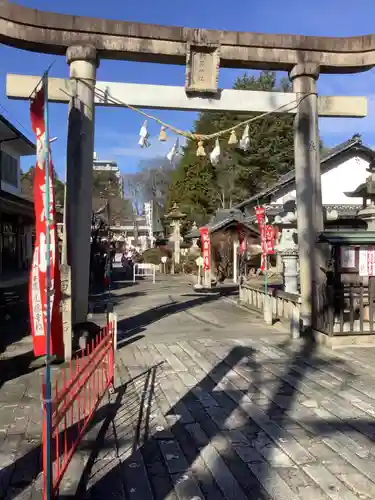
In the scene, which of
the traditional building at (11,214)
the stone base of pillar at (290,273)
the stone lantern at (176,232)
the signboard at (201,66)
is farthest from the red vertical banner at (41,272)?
the stone lantern at (176,232)

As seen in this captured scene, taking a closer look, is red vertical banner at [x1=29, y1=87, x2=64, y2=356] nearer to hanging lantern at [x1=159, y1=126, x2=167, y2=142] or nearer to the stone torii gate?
the stone torii gate

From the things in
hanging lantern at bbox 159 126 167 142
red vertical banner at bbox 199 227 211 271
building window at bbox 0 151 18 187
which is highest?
building window at bbox 0 151 18 187

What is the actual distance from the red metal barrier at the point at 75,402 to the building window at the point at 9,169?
2095 centimetres

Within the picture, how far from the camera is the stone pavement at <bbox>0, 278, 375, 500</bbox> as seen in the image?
4098 millimetres

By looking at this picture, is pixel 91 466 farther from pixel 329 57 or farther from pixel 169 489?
pixel 329 57

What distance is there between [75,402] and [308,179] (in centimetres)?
738

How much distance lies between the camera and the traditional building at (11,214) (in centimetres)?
2484

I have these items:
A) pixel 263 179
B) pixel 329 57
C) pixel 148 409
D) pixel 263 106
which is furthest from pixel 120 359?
pixel 263 179

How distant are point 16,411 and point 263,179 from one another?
106ft

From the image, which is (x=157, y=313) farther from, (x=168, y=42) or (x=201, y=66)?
(x=168, y=42)

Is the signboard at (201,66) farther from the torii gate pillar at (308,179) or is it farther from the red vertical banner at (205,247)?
the red vertical banner at (205,247)

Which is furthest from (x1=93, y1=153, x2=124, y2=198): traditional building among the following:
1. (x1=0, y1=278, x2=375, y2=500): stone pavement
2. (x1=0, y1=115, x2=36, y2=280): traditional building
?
(x1=0, y1=278, x2=375, y2=500): stone pavement

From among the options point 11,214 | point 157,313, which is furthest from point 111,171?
point 157,313

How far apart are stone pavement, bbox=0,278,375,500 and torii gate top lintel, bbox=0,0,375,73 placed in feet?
19.6
